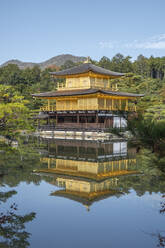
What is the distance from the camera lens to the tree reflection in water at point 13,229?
5763 millimetres

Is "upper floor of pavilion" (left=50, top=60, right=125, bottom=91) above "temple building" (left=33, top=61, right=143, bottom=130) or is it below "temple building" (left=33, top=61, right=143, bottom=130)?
above

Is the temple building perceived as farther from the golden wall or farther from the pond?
the pond

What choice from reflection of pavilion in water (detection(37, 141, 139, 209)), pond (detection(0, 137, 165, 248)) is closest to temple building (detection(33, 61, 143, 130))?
reflection of pavilion in water (detection(37, 141, 139, 209))

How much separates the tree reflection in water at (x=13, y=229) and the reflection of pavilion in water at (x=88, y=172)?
221 cm

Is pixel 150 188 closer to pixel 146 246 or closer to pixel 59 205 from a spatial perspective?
pixel 59 205

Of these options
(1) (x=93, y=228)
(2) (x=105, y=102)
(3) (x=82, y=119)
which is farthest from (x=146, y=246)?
(3) (x=82, y=119)

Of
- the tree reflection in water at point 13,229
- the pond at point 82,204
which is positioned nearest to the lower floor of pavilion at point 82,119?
the pond at point 82,204

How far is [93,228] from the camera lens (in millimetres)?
6742

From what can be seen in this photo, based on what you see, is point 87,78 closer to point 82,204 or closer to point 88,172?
point 88,172

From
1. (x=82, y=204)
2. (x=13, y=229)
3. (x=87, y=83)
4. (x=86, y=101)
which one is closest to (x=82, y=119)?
(x=86, y=101)

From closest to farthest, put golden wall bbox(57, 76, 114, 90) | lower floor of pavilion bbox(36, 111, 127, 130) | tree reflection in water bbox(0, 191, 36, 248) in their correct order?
tree reflection in water bbox(0, 191, 36, 248)
lower floor of pavilion bbox(36, 111, 127, 130)
golden wall bbox(57, 76, 114, 90)

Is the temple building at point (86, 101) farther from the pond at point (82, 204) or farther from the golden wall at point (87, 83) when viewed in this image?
the pond at point (82, 204)

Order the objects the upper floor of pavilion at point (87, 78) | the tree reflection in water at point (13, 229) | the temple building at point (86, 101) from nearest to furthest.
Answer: the tree reflection in water at point (13, 229)
the temple building at point (86, 101)
the upper floor of pavilion at point (87, 78)

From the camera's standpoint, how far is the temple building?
33425 millimetres
